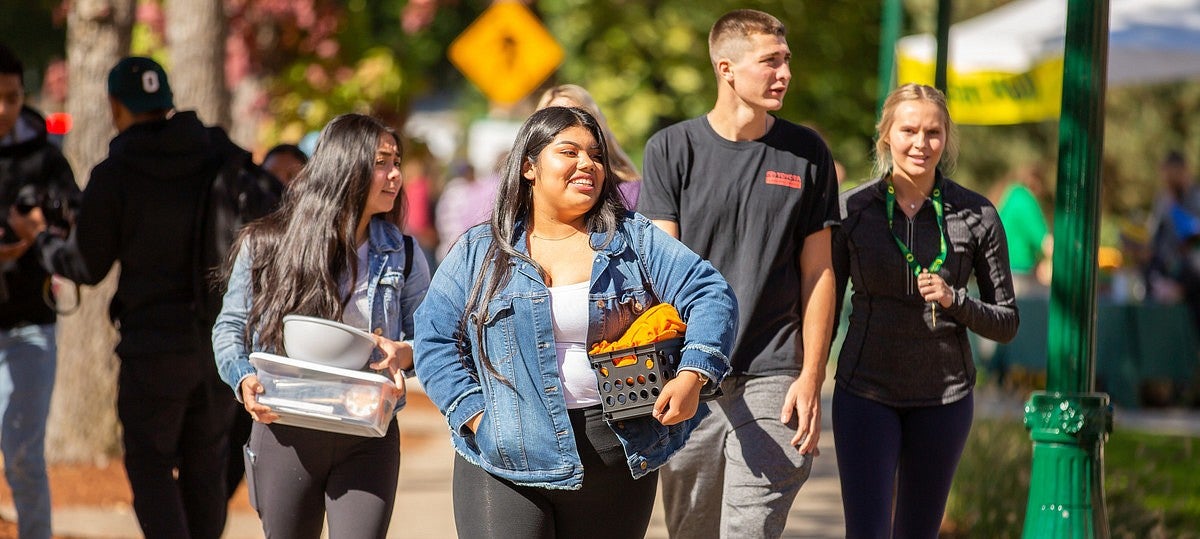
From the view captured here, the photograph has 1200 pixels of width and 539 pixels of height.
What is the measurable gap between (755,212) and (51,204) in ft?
9.64

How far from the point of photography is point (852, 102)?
67.4 ft

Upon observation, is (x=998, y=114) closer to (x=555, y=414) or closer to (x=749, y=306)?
(x=749, y=306)

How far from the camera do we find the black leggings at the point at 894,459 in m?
4.99

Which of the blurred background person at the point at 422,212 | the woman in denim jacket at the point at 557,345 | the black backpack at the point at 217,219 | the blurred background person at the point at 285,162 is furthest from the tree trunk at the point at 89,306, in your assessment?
the blurred background person at the point at 422,212

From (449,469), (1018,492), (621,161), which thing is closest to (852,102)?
(449,469)

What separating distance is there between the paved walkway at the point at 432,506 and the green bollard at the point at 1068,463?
9.09ft

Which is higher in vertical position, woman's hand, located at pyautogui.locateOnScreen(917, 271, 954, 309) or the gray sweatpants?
woman's hand, located at pyautogui.locateOnScreen(917, 271, 954, 309)

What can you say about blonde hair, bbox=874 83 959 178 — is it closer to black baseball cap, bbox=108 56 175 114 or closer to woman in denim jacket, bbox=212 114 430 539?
woman in denim jacket, bbox=212 114 430 539

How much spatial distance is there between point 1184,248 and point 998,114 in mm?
2208

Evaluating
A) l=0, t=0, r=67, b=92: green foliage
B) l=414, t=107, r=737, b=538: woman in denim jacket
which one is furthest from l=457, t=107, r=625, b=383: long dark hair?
l=0, t=0, r=67, b=92: green foliage

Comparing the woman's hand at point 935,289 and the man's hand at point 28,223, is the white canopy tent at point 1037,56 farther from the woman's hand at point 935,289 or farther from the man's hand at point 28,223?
the man's hand at point 28,223

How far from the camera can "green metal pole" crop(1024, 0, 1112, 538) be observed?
4.89 meters

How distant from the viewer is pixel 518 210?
4051mm

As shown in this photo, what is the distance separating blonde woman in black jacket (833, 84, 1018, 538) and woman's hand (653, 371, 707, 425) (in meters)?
1.50
